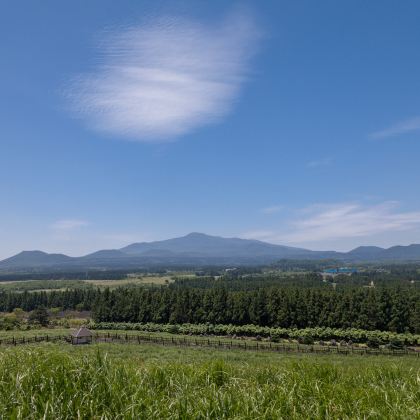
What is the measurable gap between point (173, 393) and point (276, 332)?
62.5 m

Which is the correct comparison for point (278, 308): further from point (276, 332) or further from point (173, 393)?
point (173, 393)

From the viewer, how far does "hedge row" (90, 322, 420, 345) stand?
2335 inches

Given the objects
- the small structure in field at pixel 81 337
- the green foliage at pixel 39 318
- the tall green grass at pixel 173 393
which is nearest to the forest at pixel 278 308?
the green foliage at pixel 39 318

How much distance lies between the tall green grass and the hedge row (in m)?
56.9

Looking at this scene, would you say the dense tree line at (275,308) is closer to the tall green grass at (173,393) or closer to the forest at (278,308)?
the forest at (278,308)

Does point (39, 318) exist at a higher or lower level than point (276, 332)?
higher

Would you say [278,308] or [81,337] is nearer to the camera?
[81,337]

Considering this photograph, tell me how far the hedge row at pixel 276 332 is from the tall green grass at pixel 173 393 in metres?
56.9

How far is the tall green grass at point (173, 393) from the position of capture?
231 inches

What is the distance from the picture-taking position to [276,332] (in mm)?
65625

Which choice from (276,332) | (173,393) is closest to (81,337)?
(276,332)

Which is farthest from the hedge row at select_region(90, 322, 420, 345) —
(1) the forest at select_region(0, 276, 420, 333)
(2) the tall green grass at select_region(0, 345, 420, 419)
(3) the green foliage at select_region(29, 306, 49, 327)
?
(2) the tall green grass at select_region(0, 345, 420, 419)

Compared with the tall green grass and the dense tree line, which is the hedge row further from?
the tall green grass

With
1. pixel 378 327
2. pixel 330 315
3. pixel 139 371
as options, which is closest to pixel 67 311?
pixel 330 315
